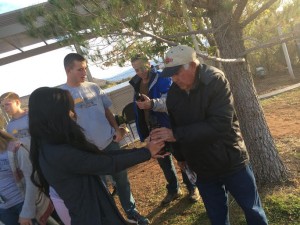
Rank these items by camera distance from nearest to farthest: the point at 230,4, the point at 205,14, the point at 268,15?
the point at 230,4
the point at 205,14
the point at 268,15

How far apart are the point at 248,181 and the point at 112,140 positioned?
1.69 metres

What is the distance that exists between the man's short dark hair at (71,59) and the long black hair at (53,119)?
142 cm

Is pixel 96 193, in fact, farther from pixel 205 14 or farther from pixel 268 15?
pixel 268 15

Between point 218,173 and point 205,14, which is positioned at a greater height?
point 205,14

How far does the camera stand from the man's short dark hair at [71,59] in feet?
11.3

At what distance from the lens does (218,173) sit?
2.54 metres

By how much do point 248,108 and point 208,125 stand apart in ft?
5.58

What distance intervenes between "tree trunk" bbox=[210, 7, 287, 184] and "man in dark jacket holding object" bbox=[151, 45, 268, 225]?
4.56 feet

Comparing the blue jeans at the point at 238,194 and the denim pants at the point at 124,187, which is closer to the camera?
the blue jeans at the point at 238,194

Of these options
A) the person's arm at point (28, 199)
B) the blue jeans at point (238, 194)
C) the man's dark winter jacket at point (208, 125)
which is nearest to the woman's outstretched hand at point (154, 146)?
the man's dark winter jacket at point (208, 125)

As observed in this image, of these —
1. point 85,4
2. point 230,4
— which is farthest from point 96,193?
point 230,4

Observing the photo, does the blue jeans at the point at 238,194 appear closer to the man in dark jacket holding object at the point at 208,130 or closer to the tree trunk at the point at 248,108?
the man in dark jacket holding object at the point at 208,130

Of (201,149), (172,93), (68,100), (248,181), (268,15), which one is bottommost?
(248,181)

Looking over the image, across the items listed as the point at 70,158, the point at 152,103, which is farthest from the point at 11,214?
the point at 152,103
